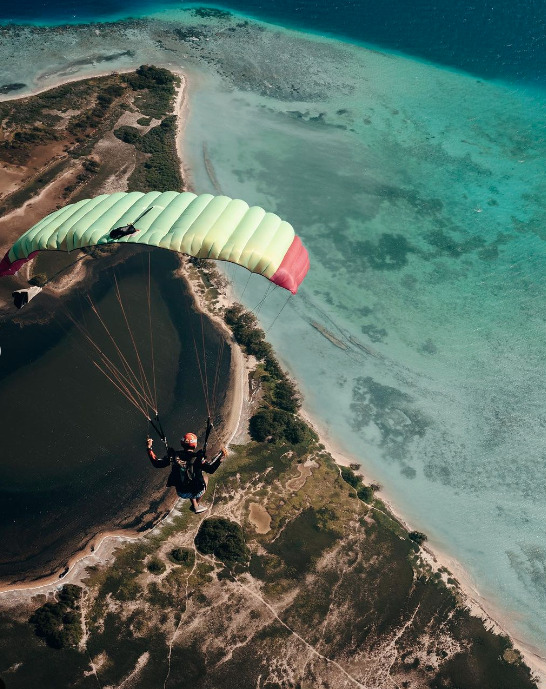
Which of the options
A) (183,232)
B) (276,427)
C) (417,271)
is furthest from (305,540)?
(417,271)

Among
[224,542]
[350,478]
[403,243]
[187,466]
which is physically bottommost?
[350,478]

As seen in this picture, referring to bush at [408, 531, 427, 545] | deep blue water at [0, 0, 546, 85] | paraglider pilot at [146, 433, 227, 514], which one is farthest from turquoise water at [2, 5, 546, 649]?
paraglider pilot at [146, 433, 227, 514]

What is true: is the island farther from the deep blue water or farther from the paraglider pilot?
the deep blue water

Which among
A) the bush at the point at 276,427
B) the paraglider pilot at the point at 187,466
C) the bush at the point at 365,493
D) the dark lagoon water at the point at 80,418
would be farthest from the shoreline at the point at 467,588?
the paraglider pilot at the point at 187,466

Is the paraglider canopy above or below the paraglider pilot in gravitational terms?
above

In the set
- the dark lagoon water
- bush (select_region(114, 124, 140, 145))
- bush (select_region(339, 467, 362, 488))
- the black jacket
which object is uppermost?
bush (select_region(114, 124, 140, 145))

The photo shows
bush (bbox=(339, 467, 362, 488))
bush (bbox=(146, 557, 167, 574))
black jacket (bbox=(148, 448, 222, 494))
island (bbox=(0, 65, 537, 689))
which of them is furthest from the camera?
bush (bbox=(339, 467, 362, 488))

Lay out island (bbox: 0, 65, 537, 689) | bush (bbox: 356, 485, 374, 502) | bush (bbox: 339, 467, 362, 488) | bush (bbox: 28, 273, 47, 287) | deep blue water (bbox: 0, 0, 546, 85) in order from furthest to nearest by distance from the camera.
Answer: deep blue water (bbox: 0, 0, 546, 85)
bush (bbox: 28, 273, 47, 287)
bush (bbox: 339, 467, 362, 488)
bush (bbox: 356, 485, 374, 502)
island (bbox: 0, 65, 537, 689)

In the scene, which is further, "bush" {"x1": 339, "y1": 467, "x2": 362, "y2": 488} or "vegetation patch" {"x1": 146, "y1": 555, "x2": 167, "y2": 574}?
"bush" {"x1": 339, "y1": 467, "x2": 362, "y2": 488}

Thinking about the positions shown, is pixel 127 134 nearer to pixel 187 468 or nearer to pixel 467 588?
pixel 187 468
